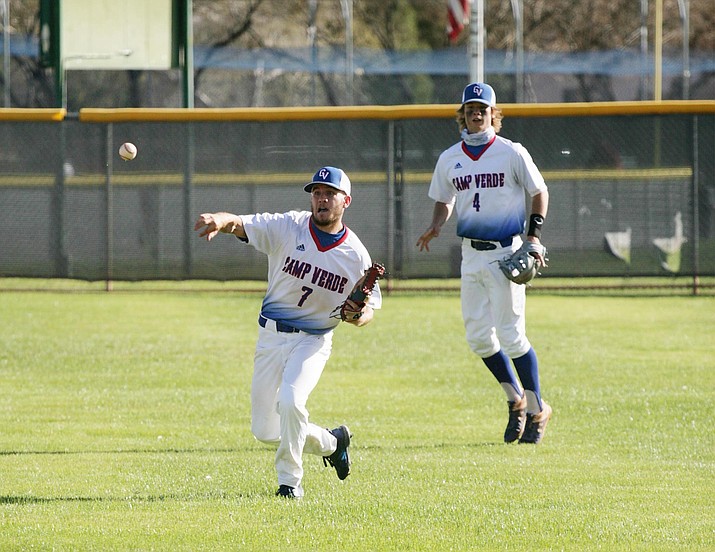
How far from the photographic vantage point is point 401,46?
34.0 meters

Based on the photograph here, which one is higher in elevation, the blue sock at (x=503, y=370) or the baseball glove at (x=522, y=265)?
the baseball glove at (x=522, y=265)

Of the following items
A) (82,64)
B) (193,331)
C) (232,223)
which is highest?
(82,64)

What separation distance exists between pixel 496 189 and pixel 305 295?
211 centimetres

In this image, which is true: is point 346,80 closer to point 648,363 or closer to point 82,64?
point 82,64

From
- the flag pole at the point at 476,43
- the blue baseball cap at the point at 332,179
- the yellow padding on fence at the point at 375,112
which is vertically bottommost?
the blue baseball cap at the point at 332,179

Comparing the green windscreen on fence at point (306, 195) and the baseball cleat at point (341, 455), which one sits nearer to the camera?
the baseball cleat at point (341, 455)

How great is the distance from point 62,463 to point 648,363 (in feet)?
18.8

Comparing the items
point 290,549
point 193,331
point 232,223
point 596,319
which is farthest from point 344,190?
point 596,319

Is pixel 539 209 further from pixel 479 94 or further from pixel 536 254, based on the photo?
pixel 479 94

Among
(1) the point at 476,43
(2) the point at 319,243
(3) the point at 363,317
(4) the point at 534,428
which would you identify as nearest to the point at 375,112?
(1) the point at 476,43

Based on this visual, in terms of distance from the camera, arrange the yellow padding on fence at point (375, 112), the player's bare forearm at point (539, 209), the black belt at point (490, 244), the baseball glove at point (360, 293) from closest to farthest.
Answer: the baseball glove at point (360, 293) < the player's bare forearm at point (539, 209) < the black belt at point (490, 244) < the yellow padding on fence at point (375, 112)

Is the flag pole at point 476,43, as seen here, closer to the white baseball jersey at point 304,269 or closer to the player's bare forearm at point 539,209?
the player's bare forearm at point 539,209

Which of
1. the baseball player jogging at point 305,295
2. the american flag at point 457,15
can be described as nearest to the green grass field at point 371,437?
the baseball player jogging at point 305,295

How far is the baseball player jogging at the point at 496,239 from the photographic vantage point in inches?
316
